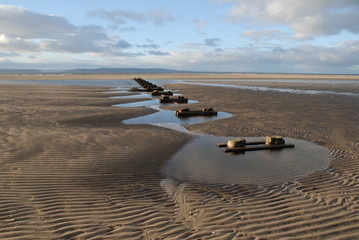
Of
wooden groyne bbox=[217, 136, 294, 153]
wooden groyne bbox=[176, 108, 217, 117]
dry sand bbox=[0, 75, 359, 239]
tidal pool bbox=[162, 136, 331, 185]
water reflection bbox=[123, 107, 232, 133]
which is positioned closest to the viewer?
dry sand bbox=[0, 75, 359, 239]

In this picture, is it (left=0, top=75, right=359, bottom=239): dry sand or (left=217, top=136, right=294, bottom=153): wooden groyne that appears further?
(left=217, top=136, right=294, bottom=153): wooden groyne

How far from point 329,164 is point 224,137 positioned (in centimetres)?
411

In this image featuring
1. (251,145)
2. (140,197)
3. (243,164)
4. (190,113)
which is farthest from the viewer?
(190,113)

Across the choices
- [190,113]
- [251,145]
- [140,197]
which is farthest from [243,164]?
[190,113]

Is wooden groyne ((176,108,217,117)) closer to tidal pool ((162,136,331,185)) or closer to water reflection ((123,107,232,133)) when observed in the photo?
water reflection ((123,107,232,133))

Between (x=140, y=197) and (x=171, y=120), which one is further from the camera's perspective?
(x=171, y=120)

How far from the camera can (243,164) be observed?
8102mm

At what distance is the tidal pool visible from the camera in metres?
6.99

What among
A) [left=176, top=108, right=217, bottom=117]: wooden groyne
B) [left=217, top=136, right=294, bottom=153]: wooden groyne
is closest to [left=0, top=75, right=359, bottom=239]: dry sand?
[left=217, top=136, right=294, bottom=153]: wooden groyne

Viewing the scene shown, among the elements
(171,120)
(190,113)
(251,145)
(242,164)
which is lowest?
(242,164)

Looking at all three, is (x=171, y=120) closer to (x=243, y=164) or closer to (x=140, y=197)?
(x=243, y=164)

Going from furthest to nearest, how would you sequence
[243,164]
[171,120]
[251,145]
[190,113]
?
1. [190,113]
2. [171,120]
3. [251,145]
4. [243,164]

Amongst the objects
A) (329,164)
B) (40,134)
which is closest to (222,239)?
(329,164)

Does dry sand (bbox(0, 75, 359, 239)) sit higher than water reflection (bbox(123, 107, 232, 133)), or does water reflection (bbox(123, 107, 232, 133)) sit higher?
water reflection (bbox(123, 107, 232, 133))
